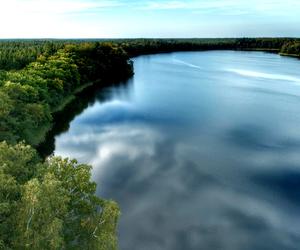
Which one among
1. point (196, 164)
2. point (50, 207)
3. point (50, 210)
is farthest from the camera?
point (196, 164)

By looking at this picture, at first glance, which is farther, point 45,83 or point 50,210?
point 45,83

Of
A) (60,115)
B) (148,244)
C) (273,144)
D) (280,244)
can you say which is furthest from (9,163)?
(60,115)

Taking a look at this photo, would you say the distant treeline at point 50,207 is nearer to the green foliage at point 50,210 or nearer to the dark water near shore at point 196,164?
the green foliage at point 50,210

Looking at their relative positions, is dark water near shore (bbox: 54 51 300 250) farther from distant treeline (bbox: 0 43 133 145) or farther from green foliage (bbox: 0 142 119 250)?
green foliage (bbox: 0 142 119 250)

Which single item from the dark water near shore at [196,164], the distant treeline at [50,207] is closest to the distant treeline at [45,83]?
the dark water near shore at [196,164]

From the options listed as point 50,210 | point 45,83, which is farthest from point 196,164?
point 50,210

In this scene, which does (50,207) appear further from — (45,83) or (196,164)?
(45,83)
